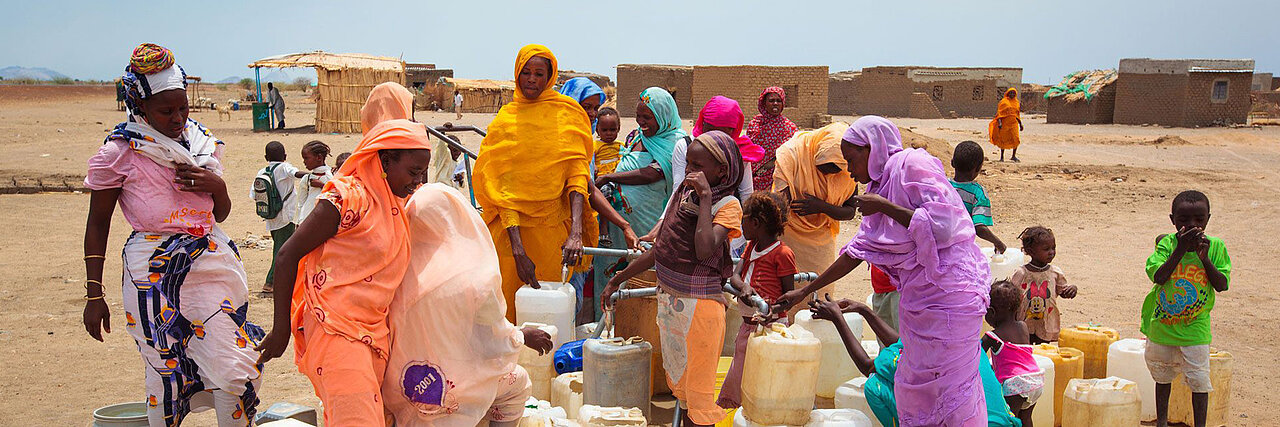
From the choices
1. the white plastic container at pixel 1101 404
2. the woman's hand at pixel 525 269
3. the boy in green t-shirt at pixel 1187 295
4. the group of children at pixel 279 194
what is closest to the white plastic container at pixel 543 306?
the woman's hand at pixel 525 269

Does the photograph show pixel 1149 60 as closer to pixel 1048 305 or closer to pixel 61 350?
pixel 1048 305

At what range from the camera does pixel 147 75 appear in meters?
3.12

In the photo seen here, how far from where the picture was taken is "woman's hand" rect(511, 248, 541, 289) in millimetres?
4445

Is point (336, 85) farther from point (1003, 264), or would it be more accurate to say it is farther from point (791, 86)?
point (1003, 264)

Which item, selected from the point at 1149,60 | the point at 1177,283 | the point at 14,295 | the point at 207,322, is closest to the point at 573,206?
the point at 207,322

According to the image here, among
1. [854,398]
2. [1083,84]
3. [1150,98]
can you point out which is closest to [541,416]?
[854,398]

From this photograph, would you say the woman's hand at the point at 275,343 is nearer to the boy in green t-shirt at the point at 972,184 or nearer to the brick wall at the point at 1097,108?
the boy in green t-shirt at the point at 972,184

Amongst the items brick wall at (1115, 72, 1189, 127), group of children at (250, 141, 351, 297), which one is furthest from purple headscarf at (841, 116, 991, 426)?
brick wall at (1115, 72, 1189, 127)

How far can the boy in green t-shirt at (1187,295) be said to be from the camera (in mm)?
4051

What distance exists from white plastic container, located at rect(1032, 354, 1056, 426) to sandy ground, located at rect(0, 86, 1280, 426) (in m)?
1.32

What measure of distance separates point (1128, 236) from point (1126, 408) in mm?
7137

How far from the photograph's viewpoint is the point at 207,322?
325cm

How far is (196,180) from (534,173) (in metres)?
1.76

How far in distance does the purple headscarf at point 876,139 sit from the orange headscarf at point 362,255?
4.91 feet
